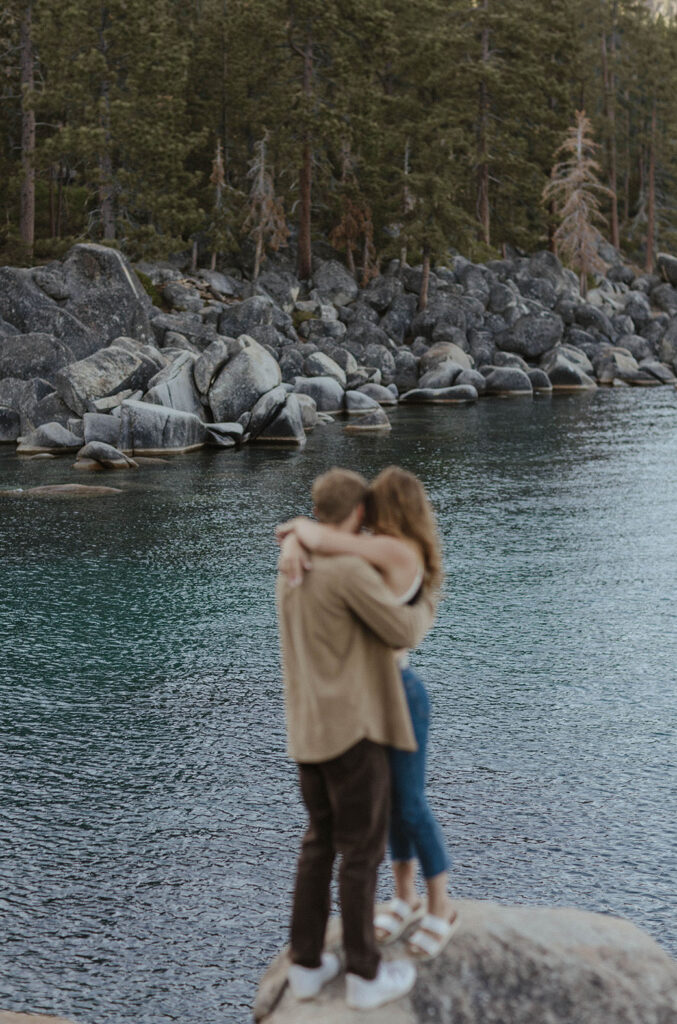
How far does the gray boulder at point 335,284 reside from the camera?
5025cm

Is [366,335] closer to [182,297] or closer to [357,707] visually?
[182,297]

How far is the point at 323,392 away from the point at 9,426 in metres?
10.5

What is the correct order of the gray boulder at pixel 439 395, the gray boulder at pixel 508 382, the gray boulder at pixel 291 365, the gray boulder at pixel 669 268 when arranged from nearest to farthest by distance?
the gray boulder at pixel 291 365 < the gray boulder at pixel 439 395 < the gray boulder at pixel 508 382 < the gray boulder at pixel 669 268

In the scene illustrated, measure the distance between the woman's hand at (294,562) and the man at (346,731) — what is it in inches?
0.7

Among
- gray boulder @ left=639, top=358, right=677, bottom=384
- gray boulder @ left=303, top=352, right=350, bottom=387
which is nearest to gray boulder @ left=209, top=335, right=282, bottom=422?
gray boulder @ left=303, top=352, right=350, bottom=387

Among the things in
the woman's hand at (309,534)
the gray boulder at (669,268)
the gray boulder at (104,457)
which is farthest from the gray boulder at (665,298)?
the woman's hand at (309,534)

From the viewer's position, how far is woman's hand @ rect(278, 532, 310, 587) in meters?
3.92

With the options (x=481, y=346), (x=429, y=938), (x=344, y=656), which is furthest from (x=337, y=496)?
(x=481, y=346)

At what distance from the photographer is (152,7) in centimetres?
4356

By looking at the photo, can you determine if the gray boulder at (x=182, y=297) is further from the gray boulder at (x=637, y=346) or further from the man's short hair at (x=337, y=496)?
the man's short hair at (x=337, y=496)

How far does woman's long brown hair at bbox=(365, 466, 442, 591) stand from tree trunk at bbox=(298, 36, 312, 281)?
45851 millimetres

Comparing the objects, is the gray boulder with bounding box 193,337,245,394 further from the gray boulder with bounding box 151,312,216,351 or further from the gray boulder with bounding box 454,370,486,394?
the gray boulder with bounding box 454,370,486,394

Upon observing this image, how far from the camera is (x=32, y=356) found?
3192 centimetres

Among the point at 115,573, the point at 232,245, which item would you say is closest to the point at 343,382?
the point at 232,245
